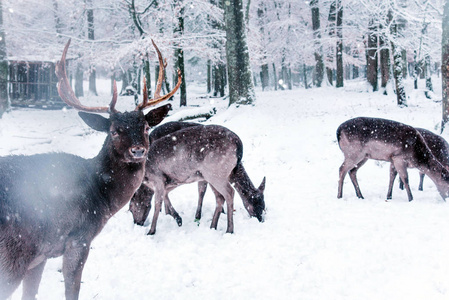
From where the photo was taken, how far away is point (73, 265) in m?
3.20

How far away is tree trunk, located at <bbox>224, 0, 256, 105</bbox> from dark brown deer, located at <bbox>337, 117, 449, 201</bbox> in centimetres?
652

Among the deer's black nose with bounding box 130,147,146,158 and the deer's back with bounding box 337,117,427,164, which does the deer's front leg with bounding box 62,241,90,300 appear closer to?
the deer's black nose with bounding box 130,147,146,158

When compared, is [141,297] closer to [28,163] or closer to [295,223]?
[28,163]

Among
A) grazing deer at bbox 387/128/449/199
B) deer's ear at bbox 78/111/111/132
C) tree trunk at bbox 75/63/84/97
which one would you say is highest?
tree trunk at bbox 75/63/84/97

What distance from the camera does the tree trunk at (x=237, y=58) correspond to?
1339cm

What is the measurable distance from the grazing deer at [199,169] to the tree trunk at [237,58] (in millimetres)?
7676

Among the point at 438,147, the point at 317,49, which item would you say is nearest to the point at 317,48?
the point at 317,49

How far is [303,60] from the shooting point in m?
32.9

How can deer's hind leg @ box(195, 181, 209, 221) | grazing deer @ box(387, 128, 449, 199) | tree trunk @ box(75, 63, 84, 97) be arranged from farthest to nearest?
tree trunk @ box(75, 63, 84, 97) → grazing deer @ box(387, 128, 449, 199) → deer's hind leg @ box(195, 181, 209, 221)

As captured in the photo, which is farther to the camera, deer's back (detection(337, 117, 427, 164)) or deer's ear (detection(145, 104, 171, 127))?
deer's back (detection(337, 117, 427, 164))

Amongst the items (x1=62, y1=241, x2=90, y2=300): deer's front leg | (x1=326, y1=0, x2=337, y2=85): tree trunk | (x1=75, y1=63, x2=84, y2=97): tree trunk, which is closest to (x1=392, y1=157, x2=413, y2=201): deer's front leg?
(x1=62, y1=241, x2=90, y2=300): deer's front leg

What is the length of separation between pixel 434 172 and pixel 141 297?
19.9 ft

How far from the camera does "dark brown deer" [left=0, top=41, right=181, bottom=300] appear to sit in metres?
2.68

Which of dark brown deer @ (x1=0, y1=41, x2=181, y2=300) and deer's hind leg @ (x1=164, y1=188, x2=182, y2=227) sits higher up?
dark brown deer @ (x1=0, y1=41, x2=181, y2=300)
